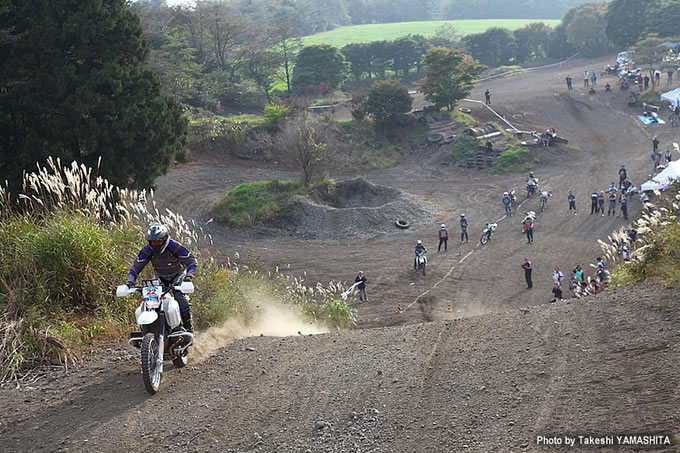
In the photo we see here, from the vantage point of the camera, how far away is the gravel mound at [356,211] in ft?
102

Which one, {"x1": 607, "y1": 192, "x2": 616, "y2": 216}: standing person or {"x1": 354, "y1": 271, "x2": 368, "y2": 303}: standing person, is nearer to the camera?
{"x1": 354, "y1": 271, "x2": 368, "y2": 303}: standing person

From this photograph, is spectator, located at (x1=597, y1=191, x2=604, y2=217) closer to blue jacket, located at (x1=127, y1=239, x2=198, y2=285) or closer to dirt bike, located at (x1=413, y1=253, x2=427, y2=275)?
dirt bike, located at (x1=413, y1=253, x2=427, y2=275)

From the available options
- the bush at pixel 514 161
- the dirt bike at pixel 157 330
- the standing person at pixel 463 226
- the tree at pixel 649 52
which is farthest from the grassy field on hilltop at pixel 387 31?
the dirt bike at pixel 157 330

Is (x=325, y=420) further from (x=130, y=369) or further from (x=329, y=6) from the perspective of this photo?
(x=329, y=6)

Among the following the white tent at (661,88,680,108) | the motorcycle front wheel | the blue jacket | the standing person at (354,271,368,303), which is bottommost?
the standing person at (354,271,368,303)

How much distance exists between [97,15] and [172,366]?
47.2 feet

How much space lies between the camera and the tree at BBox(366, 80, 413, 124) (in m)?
49.9

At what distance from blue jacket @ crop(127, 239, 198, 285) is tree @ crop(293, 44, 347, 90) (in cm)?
6151

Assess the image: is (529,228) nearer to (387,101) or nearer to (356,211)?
(356,211)

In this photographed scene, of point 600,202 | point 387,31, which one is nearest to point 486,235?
point 600,202

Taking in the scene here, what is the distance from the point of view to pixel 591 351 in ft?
23.3

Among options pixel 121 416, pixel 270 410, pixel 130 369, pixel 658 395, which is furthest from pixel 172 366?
pixel 658 395

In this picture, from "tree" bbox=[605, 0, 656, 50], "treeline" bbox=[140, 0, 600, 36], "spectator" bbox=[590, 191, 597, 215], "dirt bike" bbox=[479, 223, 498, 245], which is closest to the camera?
"dirt bike" bbox=[479, 223, 498, 245]

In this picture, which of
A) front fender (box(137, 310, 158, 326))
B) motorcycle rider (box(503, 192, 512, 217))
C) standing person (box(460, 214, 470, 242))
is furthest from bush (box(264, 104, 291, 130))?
front fender (box(137, 310, 158, 326))
